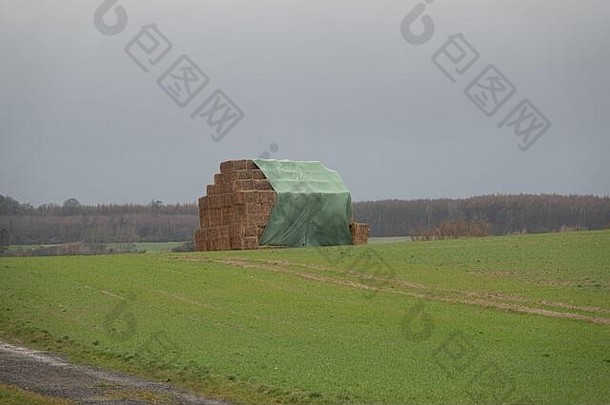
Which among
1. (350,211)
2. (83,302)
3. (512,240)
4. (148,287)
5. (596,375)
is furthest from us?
(350,211)

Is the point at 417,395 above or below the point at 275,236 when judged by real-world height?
below

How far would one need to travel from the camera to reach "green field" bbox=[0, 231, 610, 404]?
72.2 ft

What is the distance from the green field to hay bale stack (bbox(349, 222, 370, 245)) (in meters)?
5.05

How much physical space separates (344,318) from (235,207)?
20.4 meters

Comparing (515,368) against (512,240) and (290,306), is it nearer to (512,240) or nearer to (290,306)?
(290,306)

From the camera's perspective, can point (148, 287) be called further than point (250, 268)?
No

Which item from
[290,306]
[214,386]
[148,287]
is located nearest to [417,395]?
[214,386]

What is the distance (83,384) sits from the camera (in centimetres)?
2122

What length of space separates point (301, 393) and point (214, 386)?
2.03 metres

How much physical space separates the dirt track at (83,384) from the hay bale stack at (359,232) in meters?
31.1

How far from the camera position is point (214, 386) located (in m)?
21.5

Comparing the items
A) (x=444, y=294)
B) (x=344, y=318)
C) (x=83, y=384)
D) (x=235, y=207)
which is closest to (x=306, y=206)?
(x=235, y=207)

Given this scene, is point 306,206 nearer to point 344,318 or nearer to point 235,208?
point 235,208

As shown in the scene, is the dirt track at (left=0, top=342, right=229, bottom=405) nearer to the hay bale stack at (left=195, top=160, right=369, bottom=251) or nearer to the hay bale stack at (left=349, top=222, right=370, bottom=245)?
Answer: the hay bale stack at (left=195, top=160, right=369, bottom=251)
